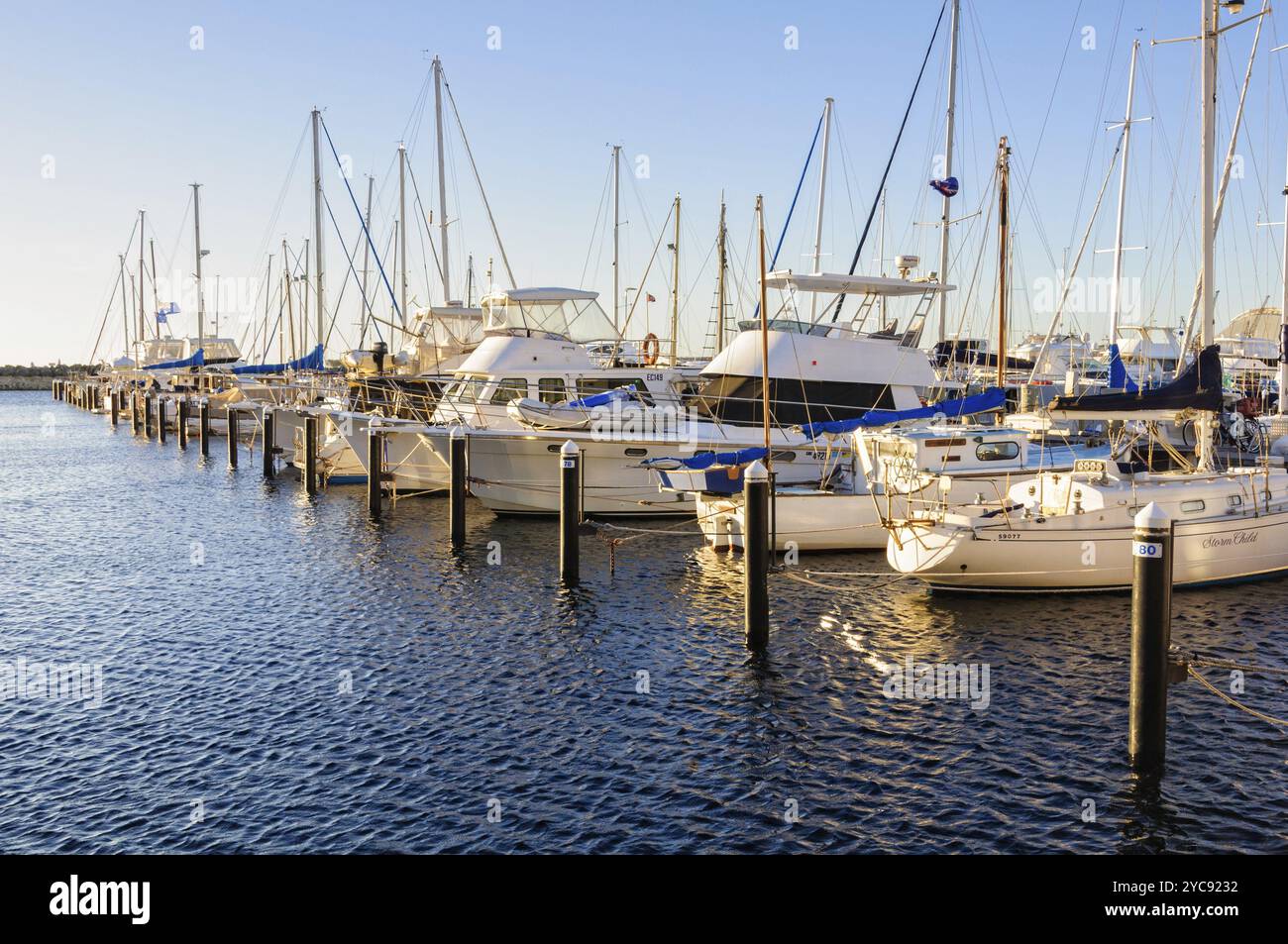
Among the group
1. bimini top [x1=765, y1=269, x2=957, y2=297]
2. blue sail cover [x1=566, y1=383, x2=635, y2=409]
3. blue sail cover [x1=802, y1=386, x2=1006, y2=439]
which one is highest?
bimini top [x1=765, y1=269, x2=957, y2=297]

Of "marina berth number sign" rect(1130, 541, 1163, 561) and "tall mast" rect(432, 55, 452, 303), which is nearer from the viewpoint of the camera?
"marina berth number sign" rect(1130, 541, 1163, 561)

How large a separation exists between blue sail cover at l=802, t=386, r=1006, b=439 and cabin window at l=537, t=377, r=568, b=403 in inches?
285

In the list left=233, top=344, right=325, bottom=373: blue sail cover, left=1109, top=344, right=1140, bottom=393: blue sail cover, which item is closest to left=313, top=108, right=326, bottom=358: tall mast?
left=233, top=344, right=325, bottom=373: blue sail cover

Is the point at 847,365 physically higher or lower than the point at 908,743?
higher

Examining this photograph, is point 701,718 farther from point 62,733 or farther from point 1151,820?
point 62,733

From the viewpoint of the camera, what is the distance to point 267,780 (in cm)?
1027

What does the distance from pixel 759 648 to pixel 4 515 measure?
24906 millimetres

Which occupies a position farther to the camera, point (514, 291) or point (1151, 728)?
Result: point (514, 291)

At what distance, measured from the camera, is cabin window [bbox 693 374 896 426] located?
2542 centimetres

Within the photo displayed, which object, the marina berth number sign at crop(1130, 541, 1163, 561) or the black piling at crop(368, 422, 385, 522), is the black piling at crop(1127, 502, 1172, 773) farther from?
the black piling at crop(368, 422, 385, 522)

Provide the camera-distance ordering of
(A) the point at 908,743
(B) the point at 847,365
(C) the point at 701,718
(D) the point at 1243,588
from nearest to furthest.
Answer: (A) the point at 908,743 < (C) the point at 701,718 < (D) the point at 1243,588 < (B) the point at 847,365

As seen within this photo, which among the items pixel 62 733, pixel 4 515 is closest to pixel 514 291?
pixel 4 515

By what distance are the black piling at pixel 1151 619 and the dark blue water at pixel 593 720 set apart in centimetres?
69

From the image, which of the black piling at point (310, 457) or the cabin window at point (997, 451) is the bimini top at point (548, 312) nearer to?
the black piling at point (310, 457)
